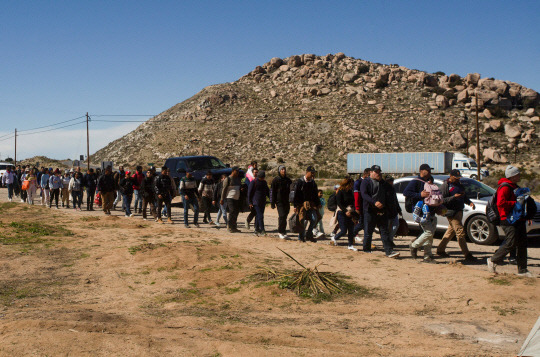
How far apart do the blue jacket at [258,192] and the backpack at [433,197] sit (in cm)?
448

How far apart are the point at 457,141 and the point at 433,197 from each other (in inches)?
2355

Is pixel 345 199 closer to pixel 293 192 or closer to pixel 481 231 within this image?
pixel 293 192

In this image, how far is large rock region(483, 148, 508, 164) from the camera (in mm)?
58469

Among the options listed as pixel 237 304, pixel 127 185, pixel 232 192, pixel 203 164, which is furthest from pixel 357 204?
pixel 203 164

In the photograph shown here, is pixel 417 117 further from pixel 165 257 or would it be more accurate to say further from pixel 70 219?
pixel 165 257

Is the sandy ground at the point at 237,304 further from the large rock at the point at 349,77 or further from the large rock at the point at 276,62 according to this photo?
the large rock at the point at 276,62

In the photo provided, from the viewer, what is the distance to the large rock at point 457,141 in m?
65.1

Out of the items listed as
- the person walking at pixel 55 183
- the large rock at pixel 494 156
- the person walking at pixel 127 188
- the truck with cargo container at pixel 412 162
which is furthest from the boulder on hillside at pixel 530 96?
the person walking at pixel 55 183

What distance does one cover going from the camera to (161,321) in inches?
246

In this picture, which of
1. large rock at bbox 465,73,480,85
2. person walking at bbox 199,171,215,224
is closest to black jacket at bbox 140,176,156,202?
person walking at bbox 199,171,215,224

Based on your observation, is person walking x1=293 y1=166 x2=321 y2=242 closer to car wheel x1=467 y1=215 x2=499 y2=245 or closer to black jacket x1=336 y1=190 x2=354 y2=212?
black jacket x1=336 y1=190 x2=354 y2=212

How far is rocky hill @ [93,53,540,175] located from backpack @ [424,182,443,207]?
4915cm

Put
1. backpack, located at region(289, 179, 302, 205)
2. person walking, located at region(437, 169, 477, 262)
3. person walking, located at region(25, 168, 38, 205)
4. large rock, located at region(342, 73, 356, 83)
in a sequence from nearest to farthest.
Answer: person walking, located at region(437, 169, 477, 262), backpack, located at region(289, 179, 302, 205), person walking, located at region(25, 168, 38, 205), large rock, located at region(342, 73, 356, 83)

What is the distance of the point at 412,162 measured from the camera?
171 feet
